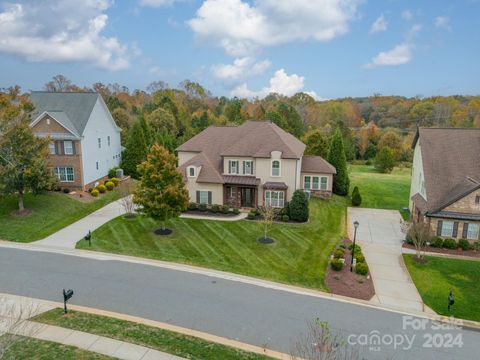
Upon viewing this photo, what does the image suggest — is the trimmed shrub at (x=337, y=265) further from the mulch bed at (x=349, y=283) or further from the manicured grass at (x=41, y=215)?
the manicured grass at (x=41, y=215)

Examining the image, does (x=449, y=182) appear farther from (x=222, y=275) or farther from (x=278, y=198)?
(x=222, y=275)

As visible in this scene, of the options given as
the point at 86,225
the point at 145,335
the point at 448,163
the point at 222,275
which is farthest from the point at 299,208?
the point at 145,335

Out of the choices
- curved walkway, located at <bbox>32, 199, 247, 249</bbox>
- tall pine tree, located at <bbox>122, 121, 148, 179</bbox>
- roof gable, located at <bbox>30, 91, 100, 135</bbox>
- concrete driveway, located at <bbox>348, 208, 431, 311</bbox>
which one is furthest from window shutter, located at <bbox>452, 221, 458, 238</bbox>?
tall pine tree, located at <bbox>122, 121, 148, 179</bbox>

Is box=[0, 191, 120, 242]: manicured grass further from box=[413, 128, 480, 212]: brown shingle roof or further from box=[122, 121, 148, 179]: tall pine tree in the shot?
box=[413, 128, 480, 212]: brown shingle roof

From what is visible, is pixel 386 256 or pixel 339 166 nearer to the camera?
pixel 386 256

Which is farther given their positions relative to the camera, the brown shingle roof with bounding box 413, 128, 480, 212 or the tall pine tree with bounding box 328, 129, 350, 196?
the tall pine tree with bounding box 328, 129, 350, 196

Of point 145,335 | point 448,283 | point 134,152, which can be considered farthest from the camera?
point 134,152
